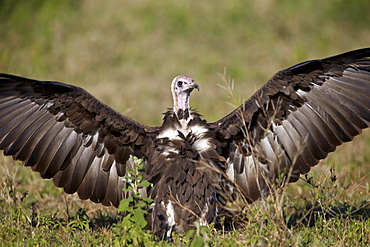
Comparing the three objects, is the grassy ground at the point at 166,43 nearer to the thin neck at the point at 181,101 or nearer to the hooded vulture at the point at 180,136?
the hooded vulture at the point at 180,136

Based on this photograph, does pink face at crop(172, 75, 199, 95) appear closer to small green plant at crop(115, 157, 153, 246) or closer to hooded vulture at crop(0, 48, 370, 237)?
hooded vulture at crop(0, 48, 370, 237)

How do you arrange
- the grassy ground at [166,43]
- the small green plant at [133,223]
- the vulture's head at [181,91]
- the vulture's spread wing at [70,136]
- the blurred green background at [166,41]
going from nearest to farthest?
the small green plant at [133,223] → the vulture's spread wing at [70,136] → the vulture's head at [181,91] → the grassy ground at [166,43] → the blurred green background at [166,41]

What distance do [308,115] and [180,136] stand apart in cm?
134

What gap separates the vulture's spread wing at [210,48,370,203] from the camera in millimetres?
5156

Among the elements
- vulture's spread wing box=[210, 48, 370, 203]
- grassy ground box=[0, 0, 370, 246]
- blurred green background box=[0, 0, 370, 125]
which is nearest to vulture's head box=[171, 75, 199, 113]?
vulture's spread wing box=[210, 48, 370, 203]

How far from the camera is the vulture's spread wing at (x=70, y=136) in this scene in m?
5.14

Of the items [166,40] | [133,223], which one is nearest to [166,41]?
[166,40]

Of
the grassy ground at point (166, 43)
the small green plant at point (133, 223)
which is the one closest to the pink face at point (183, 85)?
the small green plant at point (133, 223)

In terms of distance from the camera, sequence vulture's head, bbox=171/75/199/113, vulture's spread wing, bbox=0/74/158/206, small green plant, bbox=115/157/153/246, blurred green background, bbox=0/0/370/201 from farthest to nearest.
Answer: blurred green background, bbox=0/0/370/201 → vulture's head, bbox=171/75/199/113 → vulture's spread wing, bbox=0/74/158/206 → small green plant, bbox=115/157/153/246

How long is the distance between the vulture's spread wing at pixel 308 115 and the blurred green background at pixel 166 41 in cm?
531

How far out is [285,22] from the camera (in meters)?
14.4

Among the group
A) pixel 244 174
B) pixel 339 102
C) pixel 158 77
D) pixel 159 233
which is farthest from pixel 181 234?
pixel 158 77

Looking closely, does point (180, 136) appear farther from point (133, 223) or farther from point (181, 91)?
point (133, 223)

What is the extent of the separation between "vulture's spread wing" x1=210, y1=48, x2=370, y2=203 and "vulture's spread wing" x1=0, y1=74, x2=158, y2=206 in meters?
1.02
